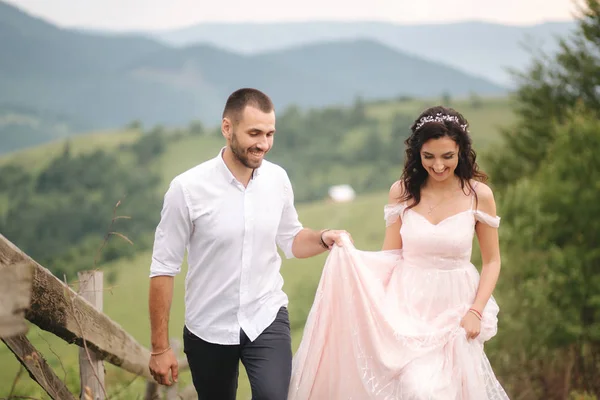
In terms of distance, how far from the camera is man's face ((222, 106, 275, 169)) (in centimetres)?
325

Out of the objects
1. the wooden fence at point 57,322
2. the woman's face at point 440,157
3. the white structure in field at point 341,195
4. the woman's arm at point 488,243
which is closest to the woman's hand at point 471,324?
the woman's arm at point 488,243

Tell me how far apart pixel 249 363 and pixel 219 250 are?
0.52 metres

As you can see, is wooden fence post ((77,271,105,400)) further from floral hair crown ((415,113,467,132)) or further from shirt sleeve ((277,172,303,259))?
floral hair crown ((415,113,467,132))

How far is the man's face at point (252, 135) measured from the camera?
3246mm

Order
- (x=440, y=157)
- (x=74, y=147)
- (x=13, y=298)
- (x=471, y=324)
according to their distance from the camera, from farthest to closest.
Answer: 1. (x=74, y=147)
2. (x=440, y=157)
3. (x=471, y=324)
4. (x=13, y=298)

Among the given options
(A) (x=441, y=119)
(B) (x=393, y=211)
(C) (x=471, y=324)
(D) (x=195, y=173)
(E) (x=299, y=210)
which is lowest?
(E) (x=299, y=210)

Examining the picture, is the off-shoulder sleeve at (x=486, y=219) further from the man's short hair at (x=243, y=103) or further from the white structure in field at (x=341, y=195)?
the white structure in field at (x=341, y=195)

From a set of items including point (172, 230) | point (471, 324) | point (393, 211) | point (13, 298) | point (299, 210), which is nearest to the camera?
point (13, 298)

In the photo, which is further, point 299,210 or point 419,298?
point 299,210

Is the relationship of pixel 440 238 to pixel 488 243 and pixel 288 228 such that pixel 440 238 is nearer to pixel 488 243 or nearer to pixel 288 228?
pixel 488 243

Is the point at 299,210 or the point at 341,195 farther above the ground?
the point at 341,195

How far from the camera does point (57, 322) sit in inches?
97.7

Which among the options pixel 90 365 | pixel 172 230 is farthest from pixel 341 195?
pixel 90 365

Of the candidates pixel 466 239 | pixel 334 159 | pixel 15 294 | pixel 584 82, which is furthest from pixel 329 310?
pixel 334 159
